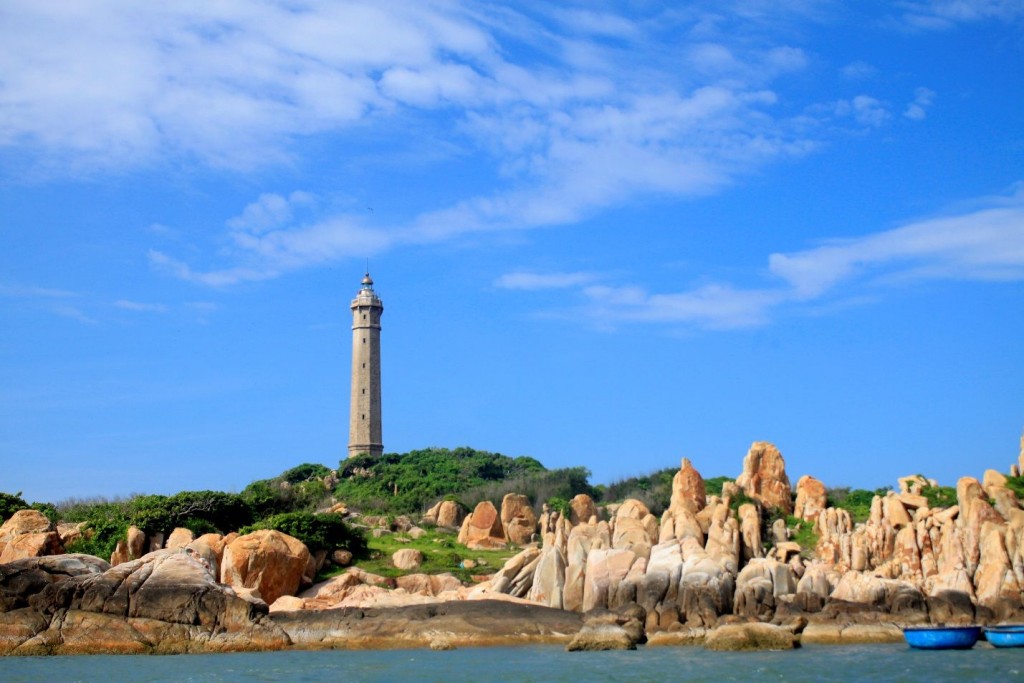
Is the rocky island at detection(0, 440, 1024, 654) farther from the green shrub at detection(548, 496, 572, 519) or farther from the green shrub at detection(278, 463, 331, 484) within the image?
the green shrub at detection(278, 463, 331, 484)

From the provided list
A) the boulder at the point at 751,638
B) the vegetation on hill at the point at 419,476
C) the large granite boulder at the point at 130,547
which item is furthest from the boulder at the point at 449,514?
the boulder at the point at 751,638

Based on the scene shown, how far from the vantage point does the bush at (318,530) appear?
153ft

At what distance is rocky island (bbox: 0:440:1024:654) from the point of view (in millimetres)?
34719

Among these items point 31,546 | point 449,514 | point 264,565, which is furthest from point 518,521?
point 31,546

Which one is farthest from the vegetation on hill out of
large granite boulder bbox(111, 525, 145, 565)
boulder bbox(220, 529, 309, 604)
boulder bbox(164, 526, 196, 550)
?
boulder bbox(220, 529, 309, 604)

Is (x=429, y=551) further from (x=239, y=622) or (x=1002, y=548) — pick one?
(x=1002, y=548)

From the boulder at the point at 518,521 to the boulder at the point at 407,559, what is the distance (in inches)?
361

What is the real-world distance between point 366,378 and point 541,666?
221 ft

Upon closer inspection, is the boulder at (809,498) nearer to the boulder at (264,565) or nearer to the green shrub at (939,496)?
the green shrub at (939,496)

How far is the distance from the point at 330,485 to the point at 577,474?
62.5 ft

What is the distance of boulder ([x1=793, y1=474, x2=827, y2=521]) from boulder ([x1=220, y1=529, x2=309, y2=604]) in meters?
20.0

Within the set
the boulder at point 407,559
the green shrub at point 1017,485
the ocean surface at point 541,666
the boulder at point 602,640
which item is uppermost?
the green shrub at point 1017,485

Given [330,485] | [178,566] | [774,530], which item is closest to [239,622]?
[178,566]

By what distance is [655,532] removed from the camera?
143 feet
